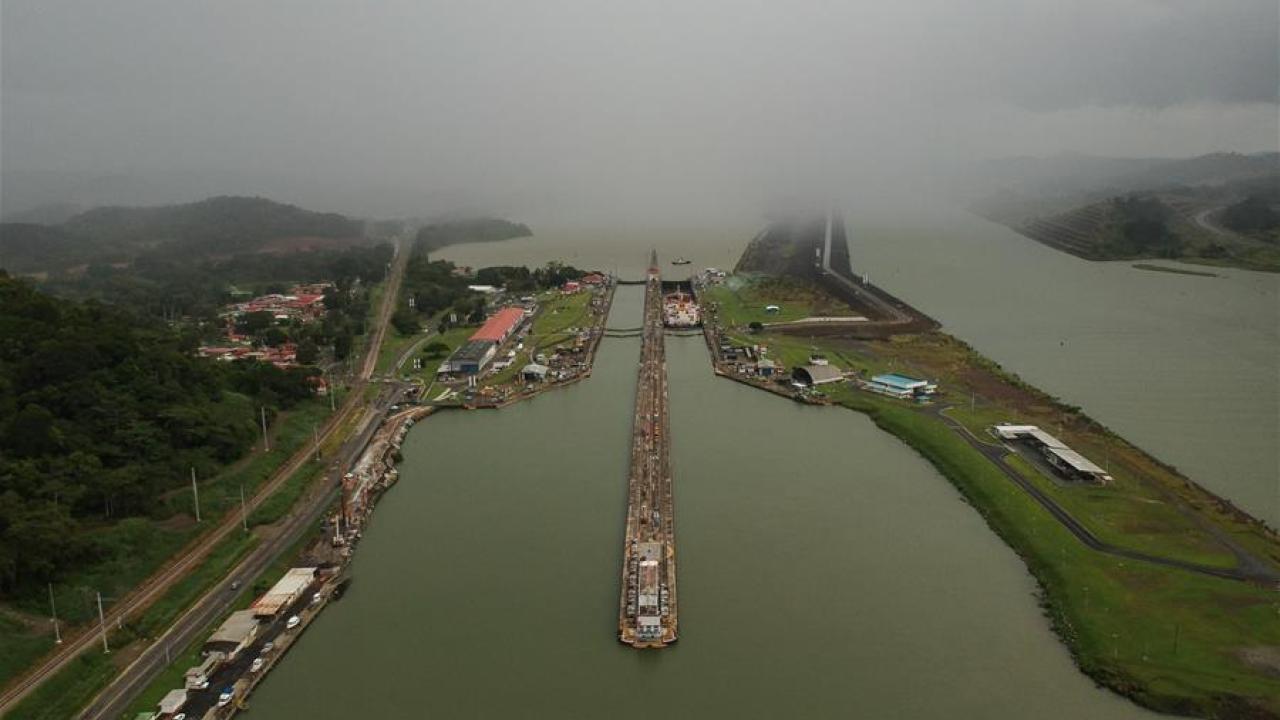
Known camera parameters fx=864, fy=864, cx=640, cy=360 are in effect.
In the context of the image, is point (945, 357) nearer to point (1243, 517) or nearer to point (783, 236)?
point (1243, 517)

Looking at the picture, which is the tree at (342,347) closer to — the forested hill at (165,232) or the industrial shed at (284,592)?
the industrial shed at (284,592)

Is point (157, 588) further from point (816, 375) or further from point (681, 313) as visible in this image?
point (681, 313)

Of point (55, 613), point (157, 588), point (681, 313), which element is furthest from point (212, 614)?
point (681, 313)

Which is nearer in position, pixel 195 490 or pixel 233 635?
pixel 233 635

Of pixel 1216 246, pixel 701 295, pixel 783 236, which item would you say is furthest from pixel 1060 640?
pixel 783 236

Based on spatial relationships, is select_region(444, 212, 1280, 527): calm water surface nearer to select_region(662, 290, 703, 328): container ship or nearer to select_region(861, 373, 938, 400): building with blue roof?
select_region(861, 373, 938, 400): building with blue roof

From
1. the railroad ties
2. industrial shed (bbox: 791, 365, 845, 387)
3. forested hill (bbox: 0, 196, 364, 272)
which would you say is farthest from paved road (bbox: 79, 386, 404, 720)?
forested hill (bbox: 0, 196, 364, 272)
